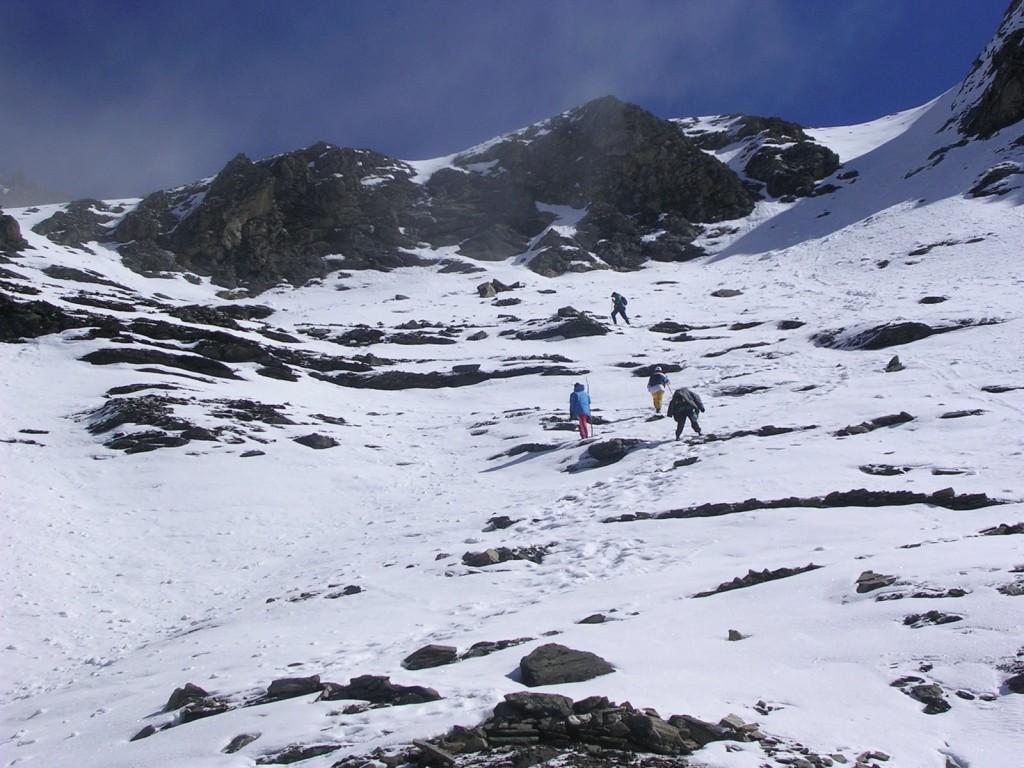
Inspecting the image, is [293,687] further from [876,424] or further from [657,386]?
[657,386]

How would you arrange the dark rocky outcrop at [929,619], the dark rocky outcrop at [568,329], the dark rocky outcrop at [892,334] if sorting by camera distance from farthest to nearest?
the dark rocky outcrop at [568,329]
the dark rocky outcrop at [892,334]
the dark rocky outcrop at [929,619]

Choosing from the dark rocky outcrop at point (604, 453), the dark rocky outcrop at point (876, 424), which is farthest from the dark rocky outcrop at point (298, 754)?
the dark rocky outcrop at point (876, 424)

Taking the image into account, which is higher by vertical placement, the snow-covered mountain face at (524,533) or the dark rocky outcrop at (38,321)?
the dark rocky outcrop at (38,321)

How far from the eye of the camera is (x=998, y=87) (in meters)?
63.6

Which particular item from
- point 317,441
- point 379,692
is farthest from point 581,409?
point 379,692

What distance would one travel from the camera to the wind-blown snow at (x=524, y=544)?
20.0 feet

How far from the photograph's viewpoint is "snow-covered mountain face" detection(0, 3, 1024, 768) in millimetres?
5824

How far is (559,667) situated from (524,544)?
19.6 ft

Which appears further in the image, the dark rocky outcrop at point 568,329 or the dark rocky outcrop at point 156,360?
the dark rocky outcrop at point 568,329

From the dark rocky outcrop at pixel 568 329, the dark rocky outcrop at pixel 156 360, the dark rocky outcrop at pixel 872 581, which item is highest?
the dark rocky outcrop at pixel 568 329

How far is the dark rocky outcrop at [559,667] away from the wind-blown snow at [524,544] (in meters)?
0.17

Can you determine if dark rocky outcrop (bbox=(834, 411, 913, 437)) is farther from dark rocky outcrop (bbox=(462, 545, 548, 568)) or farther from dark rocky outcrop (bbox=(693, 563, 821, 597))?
dark rocky outcrop (bbox=(693, 563, 821, 597))

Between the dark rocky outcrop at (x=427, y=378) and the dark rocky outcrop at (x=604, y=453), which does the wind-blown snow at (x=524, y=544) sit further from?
the dark rocky outcrop at (x=427, y=378)

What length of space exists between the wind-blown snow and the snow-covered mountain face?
7cm
